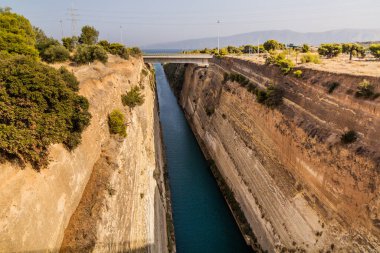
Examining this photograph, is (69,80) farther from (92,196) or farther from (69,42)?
(69,42)

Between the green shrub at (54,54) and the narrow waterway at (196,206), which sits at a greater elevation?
the green shrub at (54,54)

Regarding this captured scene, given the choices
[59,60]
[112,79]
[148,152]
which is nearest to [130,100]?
[112,79]

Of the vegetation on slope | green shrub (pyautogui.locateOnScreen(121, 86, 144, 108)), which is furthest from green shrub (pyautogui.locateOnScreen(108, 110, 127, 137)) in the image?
green shrub (pyautogui.locateOnScreen(121, 86, 144, 108))

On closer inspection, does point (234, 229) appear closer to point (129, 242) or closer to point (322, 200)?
point (322, 200)

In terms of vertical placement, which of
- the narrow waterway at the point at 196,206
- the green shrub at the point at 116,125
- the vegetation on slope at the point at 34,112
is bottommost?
the narrow waterway at the point at 196,206

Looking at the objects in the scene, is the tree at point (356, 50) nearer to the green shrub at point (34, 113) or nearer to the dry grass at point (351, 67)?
the dry grass at point (351, 67)

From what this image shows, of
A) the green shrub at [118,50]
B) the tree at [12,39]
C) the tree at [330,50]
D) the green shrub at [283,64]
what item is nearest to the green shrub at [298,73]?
the green shrub at [283,64]

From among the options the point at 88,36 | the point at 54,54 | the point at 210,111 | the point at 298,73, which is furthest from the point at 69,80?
the point at 88,36
